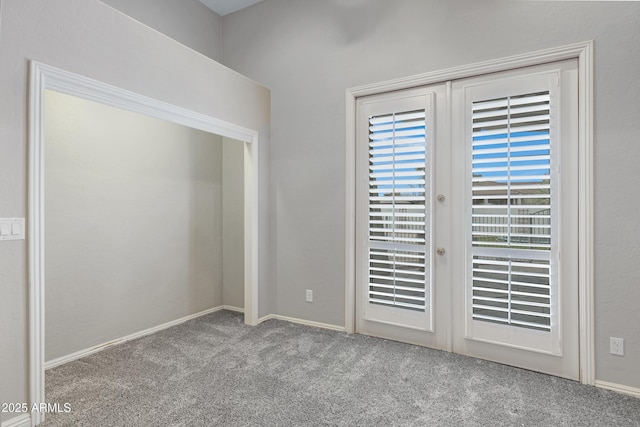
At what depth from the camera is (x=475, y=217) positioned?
2699 mm

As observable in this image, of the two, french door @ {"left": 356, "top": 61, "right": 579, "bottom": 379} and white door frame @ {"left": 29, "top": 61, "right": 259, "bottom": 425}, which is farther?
french door @ {"left": 356, "top": 61, "right": 579, "bottom": 379}

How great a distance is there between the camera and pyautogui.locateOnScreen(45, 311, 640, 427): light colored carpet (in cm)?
192

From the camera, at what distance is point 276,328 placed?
334 centimetres

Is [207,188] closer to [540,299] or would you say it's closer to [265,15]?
[265,15]

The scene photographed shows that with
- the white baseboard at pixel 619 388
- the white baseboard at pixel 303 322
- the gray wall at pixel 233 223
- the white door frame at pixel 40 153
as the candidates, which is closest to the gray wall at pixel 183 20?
the gray wall at pixel 233 223

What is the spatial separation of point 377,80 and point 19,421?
3.30 metres

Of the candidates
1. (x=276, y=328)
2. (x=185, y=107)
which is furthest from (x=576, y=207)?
(x=185, y=107)

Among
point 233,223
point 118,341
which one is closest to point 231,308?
point 233,223

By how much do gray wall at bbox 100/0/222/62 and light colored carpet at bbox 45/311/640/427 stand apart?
2930 millimetres

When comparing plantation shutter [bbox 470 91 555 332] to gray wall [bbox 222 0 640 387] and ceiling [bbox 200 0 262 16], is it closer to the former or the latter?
gray wall [bbox 222 0 640 387]

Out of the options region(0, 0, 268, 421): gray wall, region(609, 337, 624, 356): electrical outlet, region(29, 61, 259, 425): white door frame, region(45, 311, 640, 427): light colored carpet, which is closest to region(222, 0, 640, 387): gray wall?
region(609, 337, 624, 356): electrical outlet

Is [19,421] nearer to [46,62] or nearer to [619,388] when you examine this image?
[46,62]

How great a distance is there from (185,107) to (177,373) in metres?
1.98

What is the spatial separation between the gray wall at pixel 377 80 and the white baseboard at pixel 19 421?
2.13 metres
